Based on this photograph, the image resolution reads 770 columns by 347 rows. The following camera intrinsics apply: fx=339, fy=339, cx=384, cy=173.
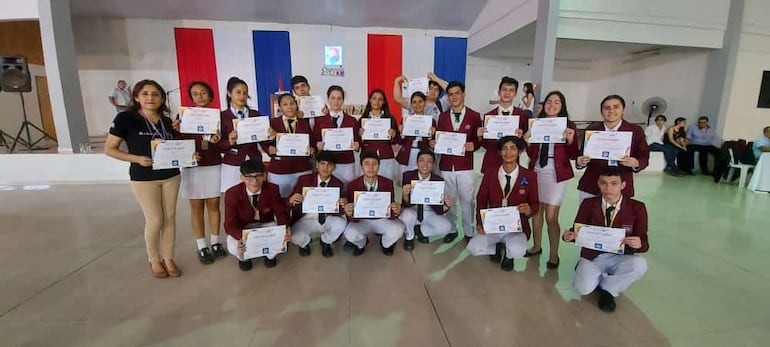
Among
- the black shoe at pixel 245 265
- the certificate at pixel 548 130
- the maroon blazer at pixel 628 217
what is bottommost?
the black shoe at pixel 245 265

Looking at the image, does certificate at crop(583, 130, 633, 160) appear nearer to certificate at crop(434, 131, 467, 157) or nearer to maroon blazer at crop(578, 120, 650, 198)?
maroon blazer at crop(578, 120, 650, 198)

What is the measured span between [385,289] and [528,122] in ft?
5.46

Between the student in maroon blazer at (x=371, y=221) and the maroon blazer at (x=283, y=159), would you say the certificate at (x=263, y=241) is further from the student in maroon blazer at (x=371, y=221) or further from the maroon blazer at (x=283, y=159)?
the maroon blazer at (x=283, y=159)

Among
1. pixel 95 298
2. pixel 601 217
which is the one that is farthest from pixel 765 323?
pixel 95 298

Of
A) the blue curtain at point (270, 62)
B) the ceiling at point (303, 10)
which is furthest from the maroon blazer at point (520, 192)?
the blue curtain at point (270, 62)

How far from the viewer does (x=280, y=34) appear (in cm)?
890

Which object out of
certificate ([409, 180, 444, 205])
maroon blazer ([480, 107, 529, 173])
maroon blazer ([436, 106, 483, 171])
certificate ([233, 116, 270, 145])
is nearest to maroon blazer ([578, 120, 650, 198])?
maroon blazer ([480, 107, 529, 173])

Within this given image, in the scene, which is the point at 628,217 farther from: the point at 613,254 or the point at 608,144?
the point at 608,144

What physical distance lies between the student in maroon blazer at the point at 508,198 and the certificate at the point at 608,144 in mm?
423

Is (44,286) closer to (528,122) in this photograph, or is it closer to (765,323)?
(528,122)

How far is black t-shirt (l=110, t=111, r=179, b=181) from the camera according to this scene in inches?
82.4

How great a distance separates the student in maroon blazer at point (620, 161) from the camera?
2.26 meters

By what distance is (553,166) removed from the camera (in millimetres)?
2557

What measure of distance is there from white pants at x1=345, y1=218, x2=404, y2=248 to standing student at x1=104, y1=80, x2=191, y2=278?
129 centimetres
